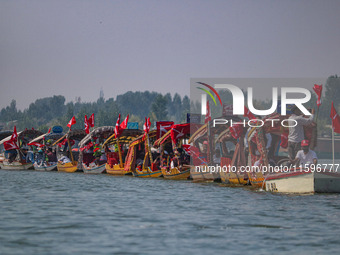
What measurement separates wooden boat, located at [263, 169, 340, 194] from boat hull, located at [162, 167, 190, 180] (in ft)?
46.4

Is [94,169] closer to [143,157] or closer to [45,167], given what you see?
[143,157]

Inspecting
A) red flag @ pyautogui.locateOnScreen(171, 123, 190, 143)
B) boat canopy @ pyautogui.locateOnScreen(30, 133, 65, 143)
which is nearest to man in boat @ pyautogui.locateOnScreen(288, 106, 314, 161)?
red flag @ pyautogui.locateOnScreen(171, 123, 190, 143)

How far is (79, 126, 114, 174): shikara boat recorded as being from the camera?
5589 centimetres

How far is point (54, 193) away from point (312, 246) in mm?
19140

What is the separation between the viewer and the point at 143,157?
51.1 metres

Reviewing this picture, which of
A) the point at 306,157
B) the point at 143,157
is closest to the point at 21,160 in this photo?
the point at 143,157

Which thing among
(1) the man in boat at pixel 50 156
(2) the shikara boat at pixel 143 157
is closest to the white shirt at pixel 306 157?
(2) the shikara boat at pixel 143 157

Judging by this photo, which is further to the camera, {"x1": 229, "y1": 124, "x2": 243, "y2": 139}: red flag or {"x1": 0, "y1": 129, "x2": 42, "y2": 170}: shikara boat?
{"x1": 0, "y1": 129, "x2": 42, "y2": 170}: shikara boat

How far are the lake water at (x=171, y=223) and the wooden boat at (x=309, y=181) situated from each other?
18.5 inches

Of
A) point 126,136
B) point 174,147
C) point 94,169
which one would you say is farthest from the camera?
point 94,169

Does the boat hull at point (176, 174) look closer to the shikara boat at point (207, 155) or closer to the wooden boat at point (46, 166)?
the shikara boat at point (207, 155)

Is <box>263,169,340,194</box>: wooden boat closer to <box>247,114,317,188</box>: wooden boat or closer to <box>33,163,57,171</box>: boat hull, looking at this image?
<box>247,114,317,188</box>: wooden boat

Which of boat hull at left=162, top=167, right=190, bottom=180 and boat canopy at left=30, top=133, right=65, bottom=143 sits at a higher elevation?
boat canopy at left=30, top=133, right=65, bottom=143

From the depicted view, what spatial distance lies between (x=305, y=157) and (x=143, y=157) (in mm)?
24643
